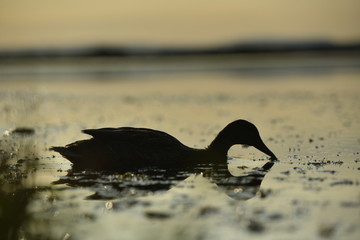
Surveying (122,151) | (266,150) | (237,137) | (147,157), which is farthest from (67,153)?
(266,150)

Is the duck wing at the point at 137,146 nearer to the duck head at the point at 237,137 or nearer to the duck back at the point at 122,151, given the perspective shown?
the duck back at the point at 122,151

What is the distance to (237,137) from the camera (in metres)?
11.3

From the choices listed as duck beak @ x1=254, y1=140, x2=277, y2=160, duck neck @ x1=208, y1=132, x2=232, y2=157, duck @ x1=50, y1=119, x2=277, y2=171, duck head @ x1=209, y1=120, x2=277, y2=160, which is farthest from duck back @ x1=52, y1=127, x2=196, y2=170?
duck beak @ x1=254, y1=140, x2=277, y2=160

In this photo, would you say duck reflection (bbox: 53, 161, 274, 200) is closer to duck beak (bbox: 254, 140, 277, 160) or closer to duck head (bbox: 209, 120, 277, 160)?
duck beak (bbox: 254, 140, 277, 160)

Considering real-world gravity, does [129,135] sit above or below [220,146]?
above

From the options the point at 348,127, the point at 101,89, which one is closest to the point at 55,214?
the point at 348,127

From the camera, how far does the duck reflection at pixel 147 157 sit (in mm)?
9367

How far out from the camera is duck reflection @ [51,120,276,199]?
9367 millimetres

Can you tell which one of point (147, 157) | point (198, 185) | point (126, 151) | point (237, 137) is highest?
point (237, 137)

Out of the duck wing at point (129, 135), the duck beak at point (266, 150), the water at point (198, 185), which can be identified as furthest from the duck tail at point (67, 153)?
the duck beak at point (266, 150)

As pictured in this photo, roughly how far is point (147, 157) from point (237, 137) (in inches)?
68.4

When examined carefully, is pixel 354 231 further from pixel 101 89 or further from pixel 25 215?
pixel 101 89

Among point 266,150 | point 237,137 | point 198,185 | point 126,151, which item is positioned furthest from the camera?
point 237,137

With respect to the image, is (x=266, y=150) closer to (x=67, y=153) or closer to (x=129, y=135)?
(x=129, y=135)
